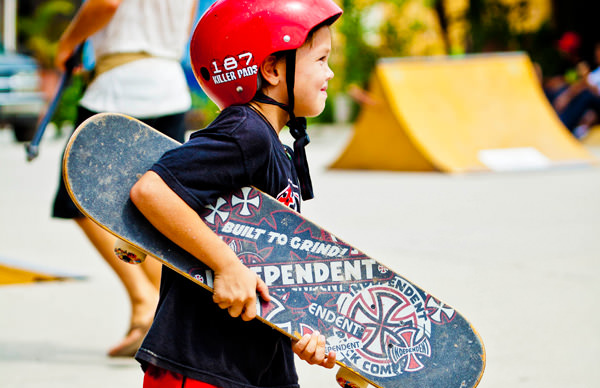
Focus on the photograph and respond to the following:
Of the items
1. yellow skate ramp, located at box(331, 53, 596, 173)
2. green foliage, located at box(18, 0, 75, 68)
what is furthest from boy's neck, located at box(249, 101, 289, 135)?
green foliage, located at box(18, 0, 75, 68)

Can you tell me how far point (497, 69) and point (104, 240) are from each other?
8.48 metres

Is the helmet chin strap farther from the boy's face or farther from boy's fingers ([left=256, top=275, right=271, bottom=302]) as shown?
boy's fingers ([left=256, top=275, right=271, bottom=302])

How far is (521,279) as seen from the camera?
4.63m

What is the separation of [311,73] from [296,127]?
147 mm

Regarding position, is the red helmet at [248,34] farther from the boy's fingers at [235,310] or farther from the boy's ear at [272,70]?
the boy's fingers at [235,310]

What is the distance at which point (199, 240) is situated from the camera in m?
1.75

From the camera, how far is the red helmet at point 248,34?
1.88m

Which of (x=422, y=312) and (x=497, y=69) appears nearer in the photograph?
(x=422, y=312)

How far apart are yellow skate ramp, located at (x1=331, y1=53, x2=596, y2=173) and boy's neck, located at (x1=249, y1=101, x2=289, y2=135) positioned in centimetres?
768

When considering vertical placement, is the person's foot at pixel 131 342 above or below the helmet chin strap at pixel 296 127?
below

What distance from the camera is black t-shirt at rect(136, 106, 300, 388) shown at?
1.73m

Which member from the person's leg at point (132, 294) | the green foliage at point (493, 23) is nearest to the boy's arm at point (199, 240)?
the person's leg at point (132, 294)

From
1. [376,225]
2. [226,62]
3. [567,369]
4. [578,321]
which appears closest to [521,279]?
[578,321]

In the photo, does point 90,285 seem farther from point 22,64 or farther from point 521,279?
point 22,64
